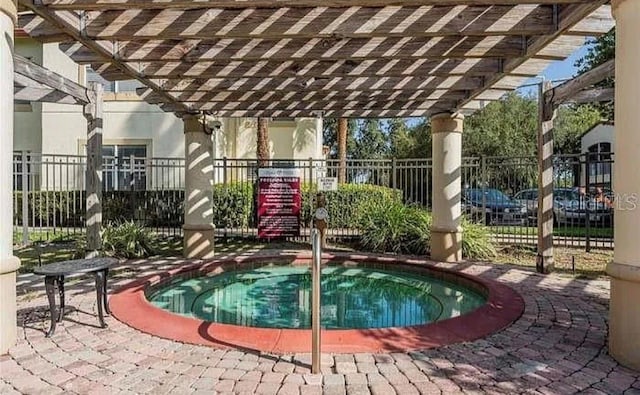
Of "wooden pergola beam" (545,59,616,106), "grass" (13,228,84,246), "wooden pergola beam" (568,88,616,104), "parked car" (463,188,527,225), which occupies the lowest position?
"grass" (13,228,84,246)

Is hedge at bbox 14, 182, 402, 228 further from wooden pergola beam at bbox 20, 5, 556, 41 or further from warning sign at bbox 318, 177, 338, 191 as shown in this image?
wooden pergola beam at bbox 20, 5, 556, 41

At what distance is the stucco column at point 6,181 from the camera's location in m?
3.87

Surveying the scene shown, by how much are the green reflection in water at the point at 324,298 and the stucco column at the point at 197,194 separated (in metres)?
1.57

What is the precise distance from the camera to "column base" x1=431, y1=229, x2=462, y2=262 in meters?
9.05

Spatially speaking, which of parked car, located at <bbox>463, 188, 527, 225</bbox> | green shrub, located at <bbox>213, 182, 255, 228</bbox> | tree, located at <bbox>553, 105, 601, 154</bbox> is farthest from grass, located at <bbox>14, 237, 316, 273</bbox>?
tree, located at <bbox>553, 105, 601, 154</bbox>

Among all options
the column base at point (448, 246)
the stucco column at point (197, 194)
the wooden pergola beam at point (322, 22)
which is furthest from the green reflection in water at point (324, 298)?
the wooden pergola beam at point (322, 22)

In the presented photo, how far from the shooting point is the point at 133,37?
532 centimetres

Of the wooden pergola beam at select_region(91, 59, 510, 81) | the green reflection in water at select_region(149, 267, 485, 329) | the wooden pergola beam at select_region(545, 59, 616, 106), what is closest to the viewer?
the green reflection in water at select_region(149, 267, 485, 329)

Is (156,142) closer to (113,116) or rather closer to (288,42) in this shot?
(113,116)

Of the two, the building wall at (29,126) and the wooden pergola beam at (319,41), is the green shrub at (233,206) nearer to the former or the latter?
the wooden pergola beam at (319,41)

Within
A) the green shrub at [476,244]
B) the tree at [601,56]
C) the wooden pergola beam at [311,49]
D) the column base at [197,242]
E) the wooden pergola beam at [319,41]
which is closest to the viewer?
the wooden pergola beam at [319,41]

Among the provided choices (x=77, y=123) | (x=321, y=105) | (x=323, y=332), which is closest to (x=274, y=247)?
(x=321, y=105)

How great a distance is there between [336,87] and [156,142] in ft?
Answer: 33.6

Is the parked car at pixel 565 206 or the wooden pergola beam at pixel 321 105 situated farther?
the parked car at pixel 565 206
